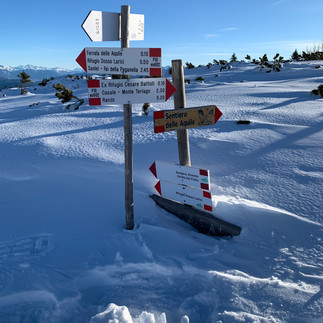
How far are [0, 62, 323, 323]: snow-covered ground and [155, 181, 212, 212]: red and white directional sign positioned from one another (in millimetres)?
265

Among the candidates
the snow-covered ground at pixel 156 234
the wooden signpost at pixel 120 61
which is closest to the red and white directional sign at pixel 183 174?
the snow-covered ground at pixel 156 234

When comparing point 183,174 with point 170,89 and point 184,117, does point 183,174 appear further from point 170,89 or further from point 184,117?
point 170,89

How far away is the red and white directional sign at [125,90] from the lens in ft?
8.80

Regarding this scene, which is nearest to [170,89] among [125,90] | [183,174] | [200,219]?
[125,90]

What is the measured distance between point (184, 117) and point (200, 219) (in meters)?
1.31

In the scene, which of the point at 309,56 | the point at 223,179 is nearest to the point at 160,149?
the point at 223,179

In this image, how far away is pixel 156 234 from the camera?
117 inches

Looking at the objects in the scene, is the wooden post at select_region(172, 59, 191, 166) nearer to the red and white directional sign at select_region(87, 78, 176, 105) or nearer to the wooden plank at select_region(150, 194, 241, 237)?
the red and white directional sign at select_region(87, 78, 176, 105)

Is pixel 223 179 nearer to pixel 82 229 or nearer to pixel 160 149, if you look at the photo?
pixel 160 149

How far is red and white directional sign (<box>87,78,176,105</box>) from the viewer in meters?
2.68

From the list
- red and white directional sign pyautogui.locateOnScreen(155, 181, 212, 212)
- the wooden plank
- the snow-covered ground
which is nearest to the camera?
the snow-covered ground

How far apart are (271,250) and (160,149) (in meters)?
2.98

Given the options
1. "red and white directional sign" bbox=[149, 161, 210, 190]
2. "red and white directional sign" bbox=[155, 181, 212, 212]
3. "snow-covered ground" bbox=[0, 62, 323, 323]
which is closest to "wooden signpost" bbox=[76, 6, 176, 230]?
"red and white directional sign" bbox=[149, 161, 210, 190]

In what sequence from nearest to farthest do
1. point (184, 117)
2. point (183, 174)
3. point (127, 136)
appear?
1. point (127, 136)
2. point (184, 117)
3. point (183, 174)
